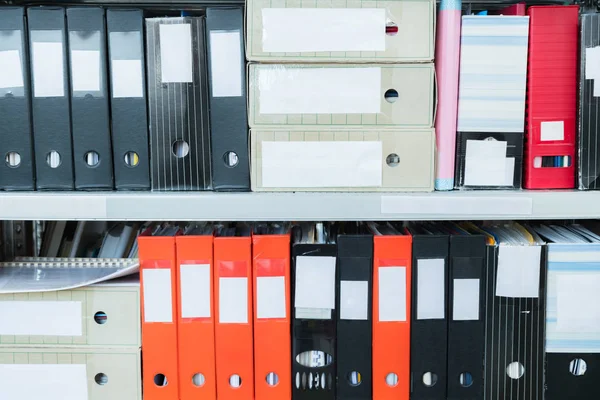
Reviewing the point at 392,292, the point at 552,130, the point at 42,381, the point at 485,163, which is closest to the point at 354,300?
the point at 392,292

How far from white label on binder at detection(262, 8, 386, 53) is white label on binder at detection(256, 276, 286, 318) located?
0.40m

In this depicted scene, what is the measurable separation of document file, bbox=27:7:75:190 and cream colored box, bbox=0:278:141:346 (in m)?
0.20

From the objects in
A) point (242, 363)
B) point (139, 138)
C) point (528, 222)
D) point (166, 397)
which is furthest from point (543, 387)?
point (139, 138)

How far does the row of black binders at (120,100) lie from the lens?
85 centimetres

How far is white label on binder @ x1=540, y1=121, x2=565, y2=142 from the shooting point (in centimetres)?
88

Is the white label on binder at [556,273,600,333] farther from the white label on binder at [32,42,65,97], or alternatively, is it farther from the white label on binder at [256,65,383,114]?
the white label on binder at [32,42,65,97]

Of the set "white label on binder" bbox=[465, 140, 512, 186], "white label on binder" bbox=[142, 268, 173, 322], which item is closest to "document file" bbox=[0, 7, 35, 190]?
"white label on binder" bbox=[142, 268, 173, 322]

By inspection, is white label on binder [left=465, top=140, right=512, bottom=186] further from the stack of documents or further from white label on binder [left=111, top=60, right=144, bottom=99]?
white label on binder [left=111, top=60, right=144, bottom=99]

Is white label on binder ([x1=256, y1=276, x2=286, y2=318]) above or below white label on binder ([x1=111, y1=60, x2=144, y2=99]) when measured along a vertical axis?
below

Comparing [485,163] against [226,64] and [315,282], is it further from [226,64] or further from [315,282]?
[226,64]

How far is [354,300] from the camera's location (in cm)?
88

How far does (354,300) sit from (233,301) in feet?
0.70

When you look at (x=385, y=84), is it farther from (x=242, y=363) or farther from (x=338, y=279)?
(x=242, y=363)

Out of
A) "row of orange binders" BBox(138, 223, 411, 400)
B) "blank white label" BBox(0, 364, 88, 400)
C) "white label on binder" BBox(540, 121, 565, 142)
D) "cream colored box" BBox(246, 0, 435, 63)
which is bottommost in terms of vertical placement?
"blank white label" BBox(0, 364, 88, 400)
